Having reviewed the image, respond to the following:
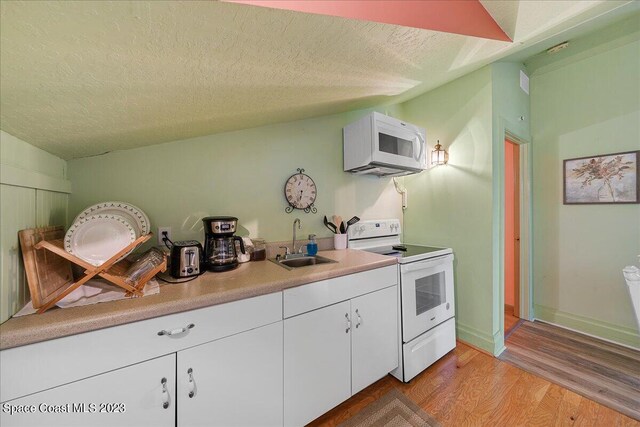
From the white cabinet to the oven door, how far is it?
10 cm

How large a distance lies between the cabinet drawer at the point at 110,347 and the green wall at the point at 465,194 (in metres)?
1.95

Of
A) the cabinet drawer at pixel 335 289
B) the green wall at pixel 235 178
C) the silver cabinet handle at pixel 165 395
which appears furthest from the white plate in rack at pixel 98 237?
the cabinet drawer at pixel 335 289

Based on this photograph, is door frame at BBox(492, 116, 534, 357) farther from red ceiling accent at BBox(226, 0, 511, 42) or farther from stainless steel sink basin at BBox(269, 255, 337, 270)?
stainless steel sink basin at BBox(269, 255, 337, 270)

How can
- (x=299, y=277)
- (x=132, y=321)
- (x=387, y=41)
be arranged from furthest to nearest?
(x=299, y=277)
(x=387, y=41)
(x=132, y=321)

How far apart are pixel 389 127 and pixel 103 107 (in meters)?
1.80

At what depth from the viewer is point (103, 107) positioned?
32.7 inches

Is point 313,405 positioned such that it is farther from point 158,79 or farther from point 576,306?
point 576,306

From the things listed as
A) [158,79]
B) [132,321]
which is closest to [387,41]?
[158,79]

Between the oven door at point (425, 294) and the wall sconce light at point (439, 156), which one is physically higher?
the wall sconce light at point (439, 156)

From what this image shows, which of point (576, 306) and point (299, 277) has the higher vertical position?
point (299, 277)

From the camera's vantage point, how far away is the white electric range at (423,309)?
5.31 feet

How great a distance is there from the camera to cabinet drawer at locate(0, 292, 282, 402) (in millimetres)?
683

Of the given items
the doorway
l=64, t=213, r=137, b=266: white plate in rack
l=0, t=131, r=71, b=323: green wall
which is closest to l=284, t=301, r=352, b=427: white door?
l=64, t=213, r=137, b=266: white plate in rack

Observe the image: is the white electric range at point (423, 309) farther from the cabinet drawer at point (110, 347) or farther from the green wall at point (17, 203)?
the green wall at point (17, 203)
